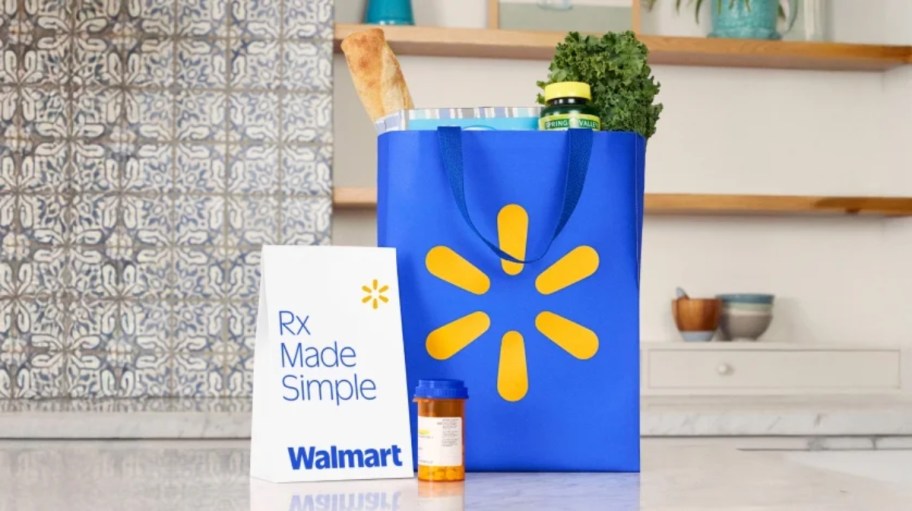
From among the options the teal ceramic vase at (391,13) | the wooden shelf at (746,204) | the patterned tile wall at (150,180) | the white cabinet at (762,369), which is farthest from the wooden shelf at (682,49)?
the white cabinet at (762,369)

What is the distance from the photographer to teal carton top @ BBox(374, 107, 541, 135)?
102 centimetres

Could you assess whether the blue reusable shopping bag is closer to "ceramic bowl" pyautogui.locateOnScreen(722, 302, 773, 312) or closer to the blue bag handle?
the blue bag handle

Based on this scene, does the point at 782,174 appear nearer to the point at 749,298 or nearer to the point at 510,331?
the point at 749,298

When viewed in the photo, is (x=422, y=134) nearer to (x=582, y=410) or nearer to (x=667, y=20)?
(x=582, y=410)

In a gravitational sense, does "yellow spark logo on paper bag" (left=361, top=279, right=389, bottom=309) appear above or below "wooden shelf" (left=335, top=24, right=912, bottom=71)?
below

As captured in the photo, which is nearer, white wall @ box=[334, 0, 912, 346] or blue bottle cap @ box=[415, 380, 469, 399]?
blue bottle cap @ box=[415, 380, 469, 399]

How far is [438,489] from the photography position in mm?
877

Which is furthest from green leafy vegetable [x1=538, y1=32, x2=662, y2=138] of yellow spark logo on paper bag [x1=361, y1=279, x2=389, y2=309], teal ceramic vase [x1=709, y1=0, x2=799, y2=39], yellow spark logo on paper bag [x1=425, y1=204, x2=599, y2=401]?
teal ceramic vase [x1=709, y1=0, x2=799, y2=39]

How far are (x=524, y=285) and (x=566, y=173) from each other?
104 mm

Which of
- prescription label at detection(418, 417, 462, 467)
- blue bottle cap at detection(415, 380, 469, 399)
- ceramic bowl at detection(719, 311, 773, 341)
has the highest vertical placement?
blue bottle cap at detection(415, 380, 469, 399)

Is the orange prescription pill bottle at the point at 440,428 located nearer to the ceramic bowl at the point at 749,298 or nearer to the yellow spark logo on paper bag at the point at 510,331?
the yellow spark logo on paper bag at the point at 510,331

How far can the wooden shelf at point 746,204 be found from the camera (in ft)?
9.80

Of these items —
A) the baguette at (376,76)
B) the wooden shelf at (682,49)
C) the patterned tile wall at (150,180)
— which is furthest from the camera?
the wooden shelf at (682,49)

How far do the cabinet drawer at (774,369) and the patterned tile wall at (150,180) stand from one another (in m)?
1.01
